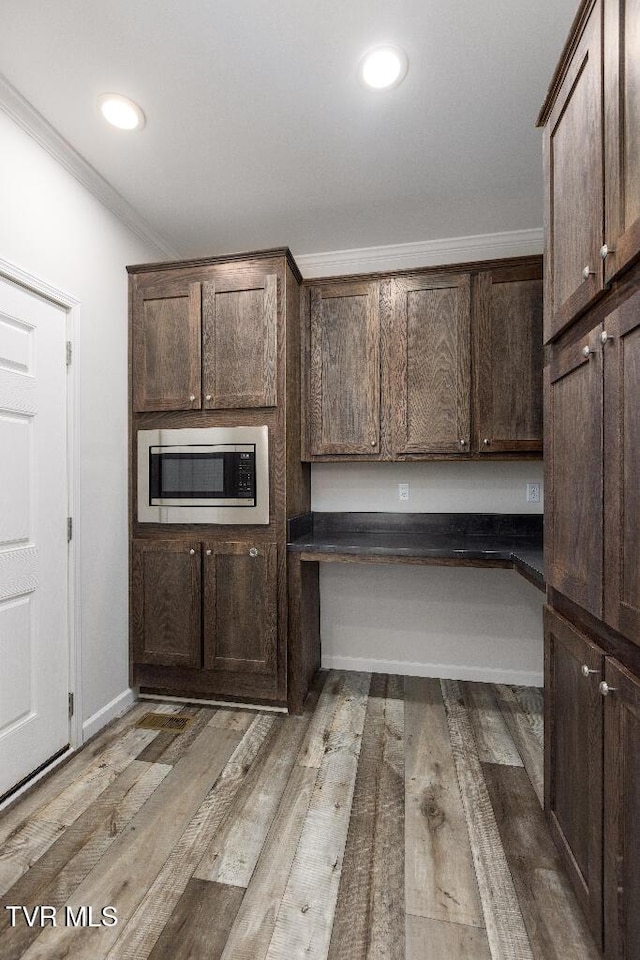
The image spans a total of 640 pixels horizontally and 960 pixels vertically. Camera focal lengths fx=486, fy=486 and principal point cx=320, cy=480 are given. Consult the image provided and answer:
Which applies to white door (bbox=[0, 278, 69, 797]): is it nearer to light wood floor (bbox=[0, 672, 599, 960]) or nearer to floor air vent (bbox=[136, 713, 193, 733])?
light wood floor (bbox=[0, 672, 599, 960])

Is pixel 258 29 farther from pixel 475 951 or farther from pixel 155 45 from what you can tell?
pixel 475 951

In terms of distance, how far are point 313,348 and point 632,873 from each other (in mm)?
2524

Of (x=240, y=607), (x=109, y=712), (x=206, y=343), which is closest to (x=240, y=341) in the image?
(x=206, y=343)

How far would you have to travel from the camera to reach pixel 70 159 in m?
2.19

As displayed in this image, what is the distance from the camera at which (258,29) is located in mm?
1613

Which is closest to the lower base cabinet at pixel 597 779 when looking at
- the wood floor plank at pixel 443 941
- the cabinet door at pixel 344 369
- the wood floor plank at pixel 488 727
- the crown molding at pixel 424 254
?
the wood floor plank at pixel 443 941

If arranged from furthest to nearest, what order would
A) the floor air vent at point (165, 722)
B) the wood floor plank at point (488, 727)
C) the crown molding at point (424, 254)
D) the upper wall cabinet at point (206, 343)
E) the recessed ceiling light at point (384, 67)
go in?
the crown molding at point (424, 254), the upper wall cabinet at point (206, 343), the floor air vent at point (165, 722), the wood floor plank at point (488, 727), the recessed ceiling light at point (384, 67)

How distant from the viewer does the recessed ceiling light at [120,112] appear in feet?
6.25

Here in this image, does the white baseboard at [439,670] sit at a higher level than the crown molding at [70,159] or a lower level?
lower

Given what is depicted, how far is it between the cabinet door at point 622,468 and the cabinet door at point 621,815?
0.52 ft

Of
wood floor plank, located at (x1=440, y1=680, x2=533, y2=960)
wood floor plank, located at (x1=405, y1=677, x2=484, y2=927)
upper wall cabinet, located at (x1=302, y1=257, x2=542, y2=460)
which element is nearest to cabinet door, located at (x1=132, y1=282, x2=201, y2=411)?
upper wall cabinet, located at (x1=302, y1=257, x2=542, y2=460)

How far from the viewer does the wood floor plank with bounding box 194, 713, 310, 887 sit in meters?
1.54

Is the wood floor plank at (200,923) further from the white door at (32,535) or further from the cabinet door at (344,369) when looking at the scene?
the cabinet door at (344,369)

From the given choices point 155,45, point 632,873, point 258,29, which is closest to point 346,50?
point 258,29
